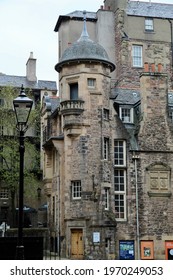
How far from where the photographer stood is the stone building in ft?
99.6

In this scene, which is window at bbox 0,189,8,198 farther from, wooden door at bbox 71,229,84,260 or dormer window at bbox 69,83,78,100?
wooden door at bbox 71,229,84,260

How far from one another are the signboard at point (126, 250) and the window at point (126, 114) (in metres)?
8.31

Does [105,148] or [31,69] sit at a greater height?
[31,69]

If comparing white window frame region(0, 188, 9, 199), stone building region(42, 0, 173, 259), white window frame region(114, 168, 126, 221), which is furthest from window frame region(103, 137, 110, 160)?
white window frame region(0, 188, 9, 199)

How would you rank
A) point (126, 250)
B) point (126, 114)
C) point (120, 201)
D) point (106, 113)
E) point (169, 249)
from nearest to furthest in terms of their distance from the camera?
point (126, 250), point (169, 249), point (120, 201), point (106, 113), point (126, 114)

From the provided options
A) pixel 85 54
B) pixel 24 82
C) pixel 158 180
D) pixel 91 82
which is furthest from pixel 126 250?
pixel 24 82

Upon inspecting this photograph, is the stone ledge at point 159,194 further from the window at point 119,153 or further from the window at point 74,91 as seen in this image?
the window at point 74,91

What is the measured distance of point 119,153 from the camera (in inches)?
1278

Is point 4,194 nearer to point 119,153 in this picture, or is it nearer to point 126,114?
point 126,114

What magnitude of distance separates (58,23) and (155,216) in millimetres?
22989

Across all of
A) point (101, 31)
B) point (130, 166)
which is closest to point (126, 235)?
point (130, 166)

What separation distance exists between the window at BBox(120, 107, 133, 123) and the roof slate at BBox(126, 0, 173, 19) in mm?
14225

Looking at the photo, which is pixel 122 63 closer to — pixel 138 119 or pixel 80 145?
pixel 138 119

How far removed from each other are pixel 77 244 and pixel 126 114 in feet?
31.8
